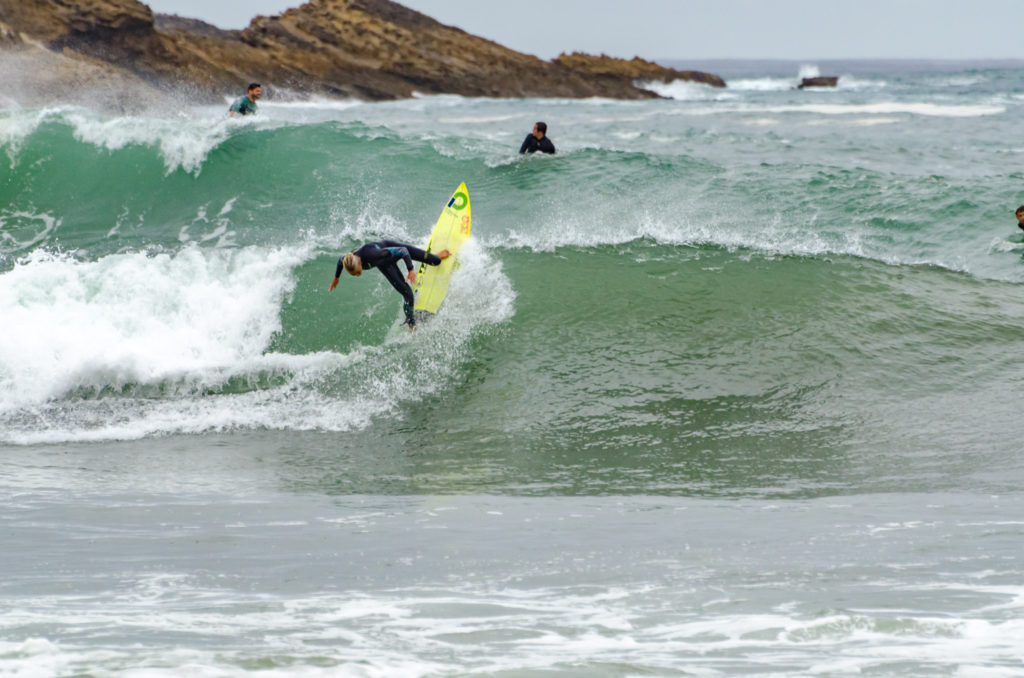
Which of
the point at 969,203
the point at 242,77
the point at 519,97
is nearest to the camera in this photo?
the point at 969,203

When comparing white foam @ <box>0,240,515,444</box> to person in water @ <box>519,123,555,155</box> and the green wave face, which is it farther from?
person in water @ <box>519,123,555,155</box>

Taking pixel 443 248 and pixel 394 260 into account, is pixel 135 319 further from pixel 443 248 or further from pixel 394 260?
pixel 443 248

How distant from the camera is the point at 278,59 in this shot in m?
57.4

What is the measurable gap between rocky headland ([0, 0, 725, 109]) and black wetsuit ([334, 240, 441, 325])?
92.3 feet

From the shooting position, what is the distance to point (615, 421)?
329 inches

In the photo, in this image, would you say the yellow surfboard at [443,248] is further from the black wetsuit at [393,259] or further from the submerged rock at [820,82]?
the submerged rock at [820,82]

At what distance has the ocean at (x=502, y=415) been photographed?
420 cm

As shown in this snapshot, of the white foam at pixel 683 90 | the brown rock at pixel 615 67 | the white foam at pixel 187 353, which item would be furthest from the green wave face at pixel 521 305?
the brown rock at pixel 615 67

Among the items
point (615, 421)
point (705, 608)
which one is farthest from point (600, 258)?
point (705, 608)

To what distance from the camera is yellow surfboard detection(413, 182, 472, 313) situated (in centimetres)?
1041

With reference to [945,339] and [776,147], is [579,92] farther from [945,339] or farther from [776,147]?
[945,339]

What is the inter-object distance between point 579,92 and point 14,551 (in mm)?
59245

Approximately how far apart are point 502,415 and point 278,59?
53493mm

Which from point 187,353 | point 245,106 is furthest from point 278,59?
point 187,353
